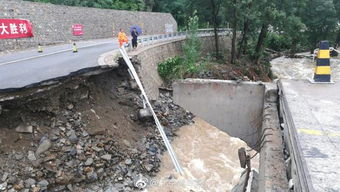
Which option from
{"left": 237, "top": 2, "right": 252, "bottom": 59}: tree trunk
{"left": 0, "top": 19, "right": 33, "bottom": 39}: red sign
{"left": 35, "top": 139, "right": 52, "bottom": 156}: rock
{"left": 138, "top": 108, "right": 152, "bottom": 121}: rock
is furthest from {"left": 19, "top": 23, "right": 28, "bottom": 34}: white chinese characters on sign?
{"left": 237, "top": 2, "right": 252, "bottom": 59}: tree trunk

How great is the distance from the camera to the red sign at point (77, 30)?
1867 centimetres

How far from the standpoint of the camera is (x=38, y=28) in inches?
607

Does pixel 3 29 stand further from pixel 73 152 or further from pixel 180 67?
pixel 73 152

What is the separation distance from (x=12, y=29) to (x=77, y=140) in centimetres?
960

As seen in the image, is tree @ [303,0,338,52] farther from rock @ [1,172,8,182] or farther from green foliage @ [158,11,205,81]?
rock @ [1,172,8,182]

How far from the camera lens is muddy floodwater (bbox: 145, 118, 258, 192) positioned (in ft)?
25.5

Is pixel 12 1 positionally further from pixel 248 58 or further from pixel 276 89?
pixel 248 58

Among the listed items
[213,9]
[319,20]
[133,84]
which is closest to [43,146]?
[133,84]

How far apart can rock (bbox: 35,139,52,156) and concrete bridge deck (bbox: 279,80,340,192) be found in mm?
5958

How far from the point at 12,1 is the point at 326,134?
1654cm

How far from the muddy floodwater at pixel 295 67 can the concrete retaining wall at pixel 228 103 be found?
14.1m

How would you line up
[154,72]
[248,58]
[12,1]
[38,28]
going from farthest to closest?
[248,58] → [38,28] → [12,1] → [154,72]

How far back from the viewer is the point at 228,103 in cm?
775

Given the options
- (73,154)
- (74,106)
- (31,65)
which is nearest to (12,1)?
(31,65)
